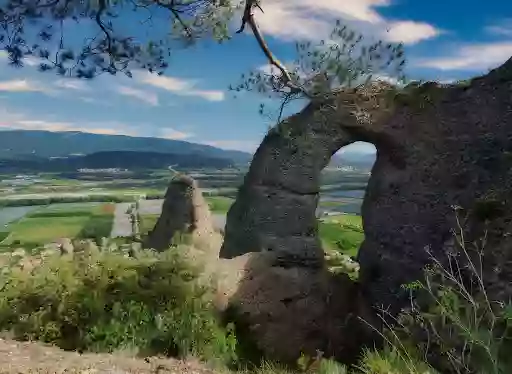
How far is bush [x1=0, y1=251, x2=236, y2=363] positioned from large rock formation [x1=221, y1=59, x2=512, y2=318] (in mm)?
3248

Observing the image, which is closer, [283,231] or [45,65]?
[45,65]

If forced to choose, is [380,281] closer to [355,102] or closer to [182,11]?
[355,102]

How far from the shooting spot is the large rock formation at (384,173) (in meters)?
11.5

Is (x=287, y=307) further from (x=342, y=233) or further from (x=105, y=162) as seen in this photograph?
(x=105, y=162)

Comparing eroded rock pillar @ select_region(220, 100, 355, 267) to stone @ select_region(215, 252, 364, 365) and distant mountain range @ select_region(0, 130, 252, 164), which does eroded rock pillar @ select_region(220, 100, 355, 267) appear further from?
distant mountain range @ select_region(0, 130, 252, 164)

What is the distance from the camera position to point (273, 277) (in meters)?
12.1

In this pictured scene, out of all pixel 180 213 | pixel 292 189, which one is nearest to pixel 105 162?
pixel 180 213

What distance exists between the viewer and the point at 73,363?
670 centimetres

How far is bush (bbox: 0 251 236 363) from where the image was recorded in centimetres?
868

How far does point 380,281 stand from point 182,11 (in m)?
6.77

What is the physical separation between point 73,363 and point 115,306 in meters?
2.29

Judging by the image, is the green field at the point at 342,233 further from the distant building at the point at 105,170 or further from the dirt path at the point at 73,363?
the distant building at the point at 105,170

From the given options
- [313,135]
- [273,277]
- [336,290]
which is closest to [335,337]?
[336,290]

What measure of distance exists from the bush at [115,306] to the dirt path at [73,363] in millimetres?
843
